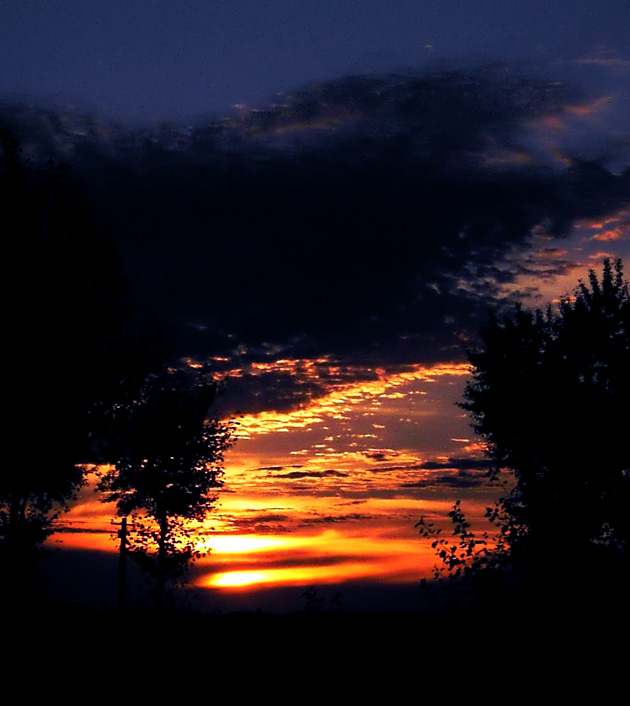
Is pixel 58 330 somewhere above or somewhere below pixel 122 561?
above

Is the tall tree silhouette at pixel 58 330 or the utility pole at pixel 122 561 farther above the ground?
the tall tree silhouette at pixel 58 330

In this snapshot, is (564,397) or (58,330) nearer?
(58,330)

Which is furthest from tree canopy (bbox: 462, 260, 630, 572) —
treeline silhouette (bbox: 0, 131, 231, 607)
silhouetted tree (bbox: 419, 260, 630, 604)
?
treeline silhouette (bbox: 0, 131, 231, 607)

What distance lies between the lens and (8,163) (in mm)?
22422

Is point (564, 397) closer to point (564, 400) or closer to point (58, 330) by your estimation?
point (564, 400)

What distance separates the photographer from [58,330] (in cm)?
2034

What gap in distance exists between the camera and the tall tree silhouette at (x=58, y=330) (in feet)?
66.0

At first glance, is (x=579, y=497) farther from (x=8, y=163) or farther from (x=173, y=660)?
(x=8, y=163)

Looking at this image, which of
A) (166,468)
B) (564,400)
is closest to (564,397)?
(564,400)

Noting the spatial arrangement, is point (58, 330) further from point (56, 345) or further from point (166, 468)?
point (166, 468)

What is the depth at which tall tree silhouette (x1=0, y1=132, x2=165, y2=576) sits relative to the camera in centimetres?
2011

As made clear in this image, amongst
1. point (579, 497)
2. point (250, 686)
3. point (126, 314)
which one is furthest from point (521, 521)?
point (126, 314)

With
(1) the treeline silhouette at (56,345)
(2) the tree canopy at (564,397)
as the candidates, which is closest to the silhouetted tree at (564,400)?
(2) the tree canopy at (564,397)

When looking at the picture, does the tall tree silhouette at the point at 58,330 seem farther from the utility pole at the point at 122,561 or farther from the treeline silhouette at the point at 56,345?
the utility pole at the point at 122,561
